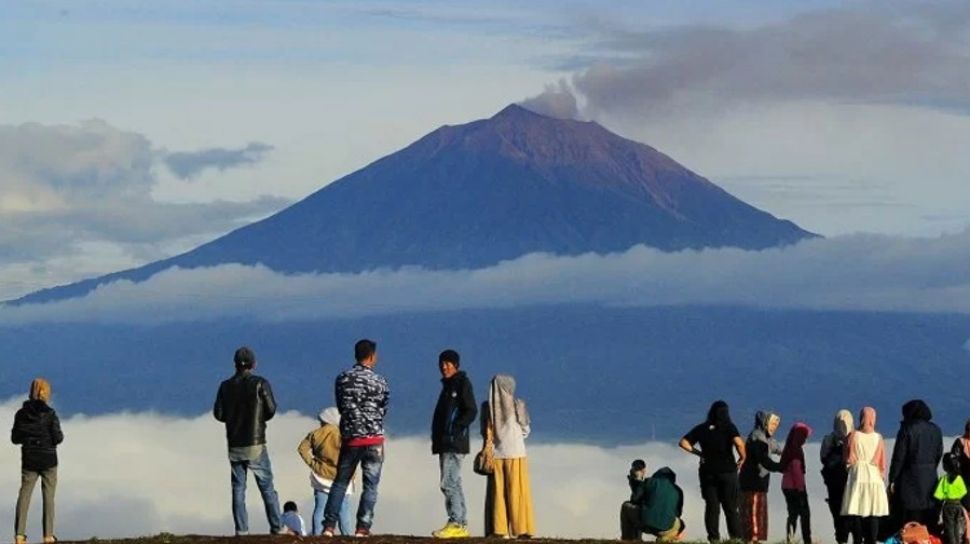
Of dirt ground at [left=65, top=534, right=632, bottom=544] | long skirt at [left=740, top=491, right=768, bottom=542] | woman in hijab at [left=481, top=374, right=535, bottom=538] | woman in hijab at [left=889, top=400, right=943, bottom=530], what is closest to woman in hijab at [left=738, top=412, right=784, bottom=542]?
long skirt at [left=740, top=491, right=768, bottom=542]

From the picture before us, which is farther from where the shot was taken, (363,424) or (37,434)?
(37,434)

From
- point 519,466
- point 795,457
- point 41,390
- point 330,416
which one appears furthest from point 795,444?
point 41,390

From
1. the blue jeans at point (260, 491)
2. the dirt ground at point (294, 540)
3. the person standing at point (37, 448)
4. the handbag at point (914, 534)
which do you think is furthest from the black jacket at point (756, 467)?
the person standing at point (37, 448)

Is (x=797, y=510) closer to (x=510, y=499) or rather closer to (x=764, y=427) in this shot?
(x=764, y=427)

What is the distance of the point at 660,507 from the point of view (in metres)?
28.3

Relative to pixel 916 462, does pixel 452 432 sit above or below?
above

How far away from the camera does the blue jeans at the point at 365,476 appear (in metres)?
25.8

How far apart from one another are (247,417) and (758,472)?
6.75 meters

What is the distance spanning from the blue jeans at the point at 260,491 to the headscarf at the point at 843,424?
6.91 metres

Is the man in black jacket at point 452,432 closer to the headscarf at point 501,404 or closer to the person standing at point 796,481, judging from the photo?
the headscarf at point 501,404

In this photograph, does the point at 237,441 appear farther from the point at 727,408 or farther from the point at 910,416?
the point at 910,416

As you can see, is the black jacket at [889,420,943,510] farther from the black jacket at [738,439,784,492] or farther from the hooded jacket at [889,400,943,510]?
the black jacket at [738,439,784,492]

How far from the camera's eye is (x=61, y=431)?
27.1 meters

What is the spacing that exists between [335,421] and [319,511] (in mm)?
1184
